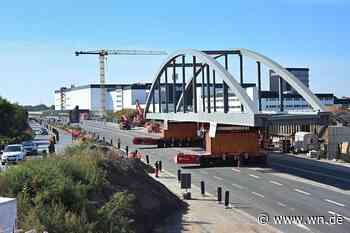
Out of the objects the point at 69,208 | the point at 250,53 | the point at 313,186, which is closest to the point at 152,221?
the point at 69,208

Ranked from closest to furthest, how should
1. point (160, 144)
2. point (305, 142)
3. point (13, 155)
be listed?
point (13, 155) → point (305, 142) → point (160, 144)

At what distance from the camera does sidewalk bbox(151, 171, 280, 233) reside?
2139 centimetres

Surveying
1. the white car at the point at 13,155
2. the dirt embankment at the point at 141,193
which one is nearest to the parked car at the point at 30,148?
the white car at the point at 13,155

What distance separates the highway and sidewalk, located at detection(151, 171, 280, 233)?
0.89 meters

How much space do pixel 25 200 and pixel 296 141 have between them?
4555 centimetres

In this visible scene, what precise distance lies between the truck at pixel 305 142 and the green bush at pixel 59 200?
3826cm

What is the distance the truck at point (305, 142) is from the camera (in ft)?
Result: 181

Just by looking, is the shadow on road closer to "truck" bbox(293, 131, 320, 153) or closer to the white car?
"truck" bbox(293, 131, 320, 153)

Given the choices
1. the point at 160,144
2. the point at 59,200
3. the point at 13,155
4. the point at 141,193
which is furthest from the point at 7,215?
the point at 160,144

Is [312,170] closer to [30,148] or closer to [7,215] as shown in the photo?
[30,148]

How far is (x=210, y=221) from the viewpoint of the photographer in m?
23.0

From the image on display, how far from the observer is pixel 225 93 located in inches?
2154

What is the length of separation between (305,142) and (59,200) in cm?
4337

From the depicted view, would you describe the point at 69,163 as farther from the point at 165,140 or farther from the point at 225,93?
the point at 165,140
